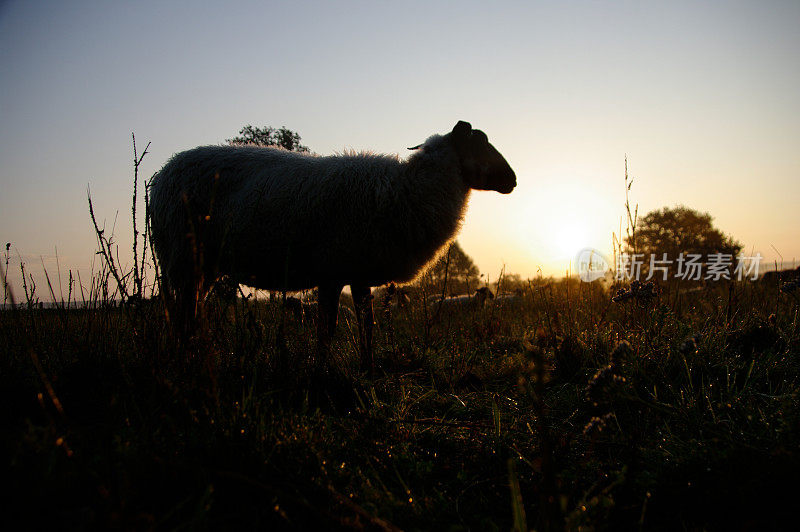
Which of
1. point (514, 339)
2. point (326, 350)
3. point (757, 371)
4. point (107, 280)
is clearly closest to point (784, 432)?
point (757, 371)

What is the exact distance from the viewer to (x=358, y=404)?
8.34ft

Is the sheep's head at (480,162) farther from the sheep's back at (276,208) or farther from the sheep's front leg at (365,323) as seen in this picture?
the sheep's front leg at (365,323)

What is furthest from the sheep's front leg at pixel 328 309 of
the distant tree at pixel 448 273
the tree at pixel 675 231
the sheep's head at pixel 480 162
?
the tree at pixel 675 231

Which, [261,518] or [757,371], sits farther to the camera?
[757,371]

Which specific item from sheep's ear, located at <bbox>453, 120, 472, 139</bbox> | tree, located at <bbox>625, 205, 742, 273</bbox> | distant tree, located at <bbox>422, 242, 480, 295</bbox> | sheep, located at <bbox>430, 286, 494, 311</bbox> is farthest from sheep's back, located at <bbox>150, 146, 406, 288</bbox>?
tree, located at <bbox>625, 205, 742, 273</bbox>

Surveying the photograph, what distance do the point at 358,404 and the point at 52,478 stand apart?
5.33 ft

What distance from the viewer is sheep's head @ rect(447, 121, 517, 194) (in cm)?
441

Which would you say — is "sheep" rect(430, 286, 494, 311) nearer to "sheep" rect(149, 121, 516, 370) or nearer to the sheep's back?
"sheep" rect(149, 121, 516, 370)

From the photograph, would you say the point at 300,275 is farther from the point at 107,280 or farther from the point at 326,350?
the point at 107,280

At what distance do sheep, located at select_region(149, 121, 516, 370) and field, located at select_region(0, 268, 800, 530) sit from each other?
1.05m

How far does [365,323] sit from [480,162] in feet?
7.31

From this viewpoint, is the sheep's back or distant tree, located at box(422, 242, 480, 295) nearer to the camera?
the sheep's back

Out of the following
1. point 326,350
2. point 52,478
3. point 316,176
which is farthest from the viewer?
point 316,176

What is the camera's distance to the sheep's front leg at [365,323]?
3410mm
